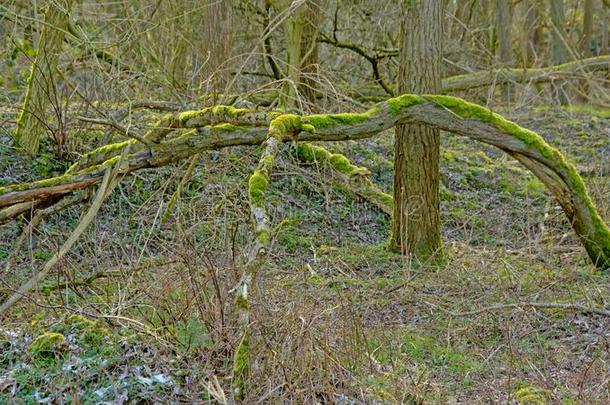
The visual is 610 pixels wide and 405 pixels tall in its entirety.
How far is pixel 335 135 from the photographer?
8.28m

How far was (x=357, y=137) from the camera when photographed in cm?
846

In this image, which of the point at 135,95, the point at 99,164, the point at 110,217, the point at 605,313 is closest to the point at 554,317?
the point at 605,313

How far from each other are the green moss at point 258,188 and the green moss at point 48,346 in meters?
1.71

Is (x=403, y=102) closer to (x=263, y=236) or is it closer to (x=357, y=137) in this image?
(x=357, y=137)

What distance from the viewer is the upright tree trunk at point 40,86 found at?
35.6 feet

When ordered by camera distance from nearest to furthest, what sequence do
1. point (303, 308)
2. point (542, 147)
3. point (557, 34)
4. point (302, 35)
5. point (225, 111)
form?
point (303, 308)
point (225, 111)
point (542, 147)
point (302, 35)
point (557, 34)

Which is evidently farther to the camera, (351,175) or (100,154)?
(351,175)

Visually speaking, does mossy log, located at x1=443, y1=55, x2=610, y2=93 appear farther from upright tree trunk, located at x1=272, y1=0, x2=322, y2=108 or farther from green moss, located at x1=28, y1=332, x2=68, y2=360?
green moss, located at x1=28, y1=332, x2=68, y2=360

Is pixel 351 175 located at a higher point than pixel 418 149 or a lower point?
lower

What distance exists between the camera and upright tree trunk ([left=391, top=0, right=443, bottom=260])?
929 cm

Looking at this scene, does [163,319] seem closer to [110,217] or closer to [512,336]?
[512,336]

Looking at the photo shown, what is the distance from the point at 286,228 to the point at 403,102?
265 centimetres

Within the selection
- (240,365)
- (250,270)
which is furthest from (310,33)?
(240,365)

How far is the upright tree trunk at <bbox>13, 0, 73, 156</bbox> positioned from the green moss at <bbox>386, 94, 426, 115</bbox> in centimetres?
471
